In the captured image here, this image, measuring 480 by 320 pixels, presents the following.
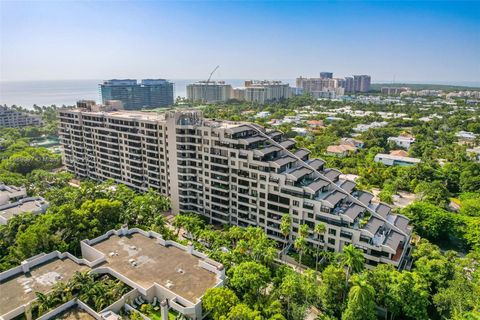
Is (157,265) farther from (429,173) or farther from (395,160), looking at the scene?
(395,160)

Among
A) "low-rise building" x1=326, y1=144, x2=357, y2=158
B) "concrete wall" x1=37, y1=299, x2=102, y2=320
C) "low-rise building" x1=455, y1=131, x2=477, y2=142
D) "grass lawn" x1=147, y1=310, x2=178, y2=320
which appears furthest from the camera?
"low-rise building" x1=455, y1=131, x2=477, y2=142

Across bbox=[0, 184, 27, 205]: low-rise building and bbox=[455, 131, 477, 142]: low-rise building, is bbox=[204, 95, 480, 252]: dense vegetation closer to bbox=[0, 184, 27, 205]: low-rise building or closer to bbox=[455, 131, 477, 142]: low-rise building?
bbox=[455, 131, 477, 142]: low-rise building

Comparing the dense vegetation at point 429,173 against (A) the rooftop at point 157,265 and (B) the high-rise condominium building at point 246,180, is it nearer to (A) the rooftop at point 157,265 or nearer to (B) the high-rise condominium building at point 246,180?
(B) the high-rise condominium building at point 246,180

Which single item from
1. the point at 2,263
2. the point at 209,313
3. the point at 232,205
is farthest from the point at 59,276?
the point at 232,205

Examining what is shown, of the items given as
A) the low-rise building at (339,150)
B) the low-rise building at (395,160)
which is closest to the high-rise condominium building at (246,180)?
the low-rise building at (339,150)

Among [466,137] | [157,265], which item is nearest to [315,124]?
[466,137]

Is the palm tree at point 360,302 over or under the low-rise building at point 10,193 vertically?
under

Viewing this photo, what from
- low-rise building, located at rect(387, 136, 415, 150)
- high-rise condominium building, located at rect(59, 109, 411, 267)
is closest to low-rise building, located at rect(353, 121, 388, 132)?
low-rise building, located at rect(387, 136, 415, 150)
